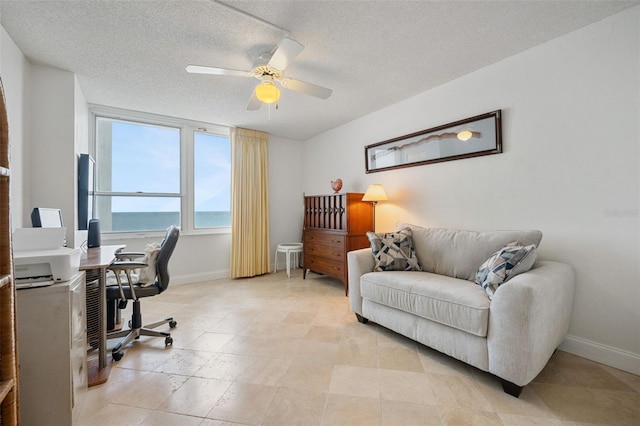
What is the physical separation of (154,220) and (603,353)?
4.91 m

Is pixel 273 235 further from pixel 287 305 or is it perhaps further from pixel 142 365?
pixel 142 365

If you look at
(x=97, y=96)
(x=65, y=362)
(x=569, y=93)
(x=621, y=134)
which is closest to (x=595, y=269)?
(x=621, y=134)

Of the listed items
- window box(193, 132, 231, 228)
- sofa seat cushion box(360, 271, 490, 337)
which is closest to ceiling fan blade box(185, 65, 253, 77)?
sofa seat cushion box(360, 271, 490, 337)

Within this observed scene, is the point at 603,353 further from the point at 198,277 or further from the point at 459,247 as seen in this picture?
the point at 198,277

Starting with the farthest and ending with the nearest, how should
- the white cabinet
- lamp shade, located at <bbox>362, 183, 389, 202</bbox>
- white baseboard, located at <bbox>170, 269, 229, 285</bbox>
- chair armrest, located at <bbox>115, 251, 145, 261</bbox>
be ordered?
white baseboard, located at <bbox>170, 269, 229, 285</bbox> < lamp shade, located at <bbox>362, 183, 389, 202</bbox> < chair armrest, located at <bbox>115, 251, 145, 261</bbox> < the white cabinet

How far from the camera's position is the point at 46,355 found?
1185 mm

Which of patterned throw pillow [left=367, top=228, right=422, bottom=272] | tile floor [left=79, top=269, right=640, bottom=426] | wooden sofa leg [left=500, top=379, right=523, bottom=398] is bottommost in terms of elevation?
tile floor [left=79, top=269, right=640, bottom=426]

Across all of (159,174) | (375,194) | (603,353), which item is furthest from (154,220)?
(603,353)

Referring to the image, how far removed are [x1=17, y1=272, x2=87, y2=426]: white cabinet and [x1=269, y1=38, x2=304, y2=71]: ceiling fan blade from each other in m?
1.80

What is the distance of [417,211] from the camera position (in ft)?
10.2

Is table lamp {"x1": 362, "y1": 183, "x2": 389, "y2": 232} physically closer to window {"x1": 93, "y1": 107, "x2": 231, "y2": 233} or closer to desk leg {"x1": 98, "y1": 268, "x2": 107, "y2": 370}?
window {"x1": 93, "y1": 107, "x2": 231, "y2": 233}

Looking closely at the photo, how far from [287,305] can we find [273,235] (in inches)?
76.7

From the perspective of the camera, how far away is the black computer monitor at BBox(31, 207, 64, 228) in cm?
195

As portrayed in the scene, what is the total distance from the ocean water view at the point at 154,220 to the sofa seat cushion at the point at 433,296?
2.85 m
